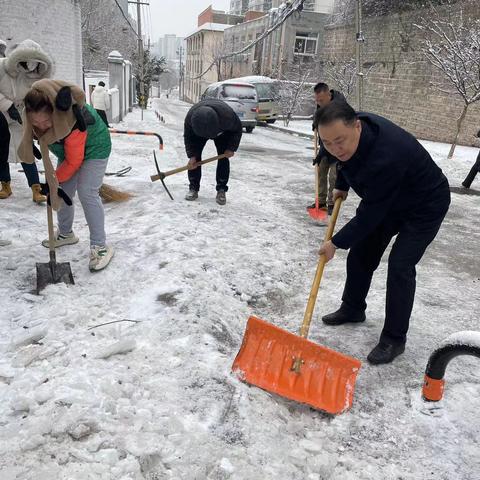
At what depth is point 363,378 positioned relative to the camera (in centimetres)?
249

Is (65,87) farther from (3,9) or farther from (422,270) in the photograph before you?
(3,9)

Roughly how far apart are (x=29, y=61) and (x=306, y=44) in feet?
92.1

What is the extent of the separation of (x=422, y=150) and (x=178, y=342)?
1.73 m

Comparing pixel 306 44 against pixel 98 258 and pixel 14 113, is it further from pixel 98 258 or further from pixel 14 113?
pixel 98 258

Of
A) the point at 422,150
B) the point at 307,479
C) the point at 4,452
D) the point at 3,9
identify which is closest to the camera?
the point at 4,452

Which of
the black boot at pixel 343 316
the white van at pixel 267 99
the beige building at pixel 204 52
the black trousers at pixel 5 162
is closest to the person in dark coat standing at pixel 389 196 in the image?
the black boot at pixel 343 316

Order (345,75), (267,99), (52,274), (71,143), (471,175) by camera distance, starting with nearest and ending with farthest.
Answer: (71,143)
(52,274)
(471,175)
(345,75)
(267,99)

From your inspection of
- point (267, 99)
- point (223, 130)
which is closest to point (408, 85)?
point (267, 99)

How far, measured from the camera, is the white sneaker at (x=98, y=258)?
337 cm

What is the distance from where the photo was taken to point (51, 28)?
9.57 meters

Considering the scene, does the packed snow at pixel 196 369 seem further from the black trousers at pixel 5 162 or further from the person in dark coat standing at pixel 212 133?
the person in dark coat standing at pixel 212 133

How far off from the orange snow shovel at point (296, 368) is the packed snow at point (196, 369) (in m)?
0.07

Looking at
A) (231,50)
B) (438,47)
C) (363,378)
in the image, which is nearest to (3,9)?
(363,378)

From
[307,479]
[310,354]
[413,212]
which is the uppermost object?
[413,212]
